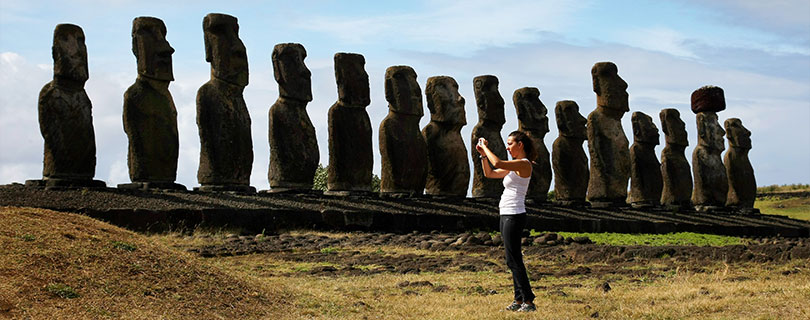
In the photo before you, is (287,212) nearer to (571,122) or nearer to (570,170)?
(570,170)

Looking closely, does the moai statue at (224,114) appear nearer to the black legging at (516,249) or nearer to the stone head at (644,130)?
the black legging at (516,249)

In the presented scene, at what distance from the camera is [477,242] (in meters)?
14.6

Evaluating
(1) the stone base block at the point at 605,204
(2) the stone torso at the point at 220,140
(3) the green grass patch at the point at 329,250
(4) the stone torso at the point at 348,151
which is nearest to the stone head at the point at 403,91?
(4) the stone torso at the point at 348,151

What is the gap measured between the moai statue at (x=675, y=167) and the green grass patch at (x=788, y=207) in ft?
29.2

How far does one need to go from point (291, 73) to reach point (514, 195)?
1117cm

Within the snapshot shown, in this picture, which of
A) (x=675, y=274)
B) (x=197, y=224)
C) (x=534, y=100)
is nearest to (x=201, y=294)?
(x=675, y=274)

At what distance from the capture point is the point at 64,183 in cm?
1552

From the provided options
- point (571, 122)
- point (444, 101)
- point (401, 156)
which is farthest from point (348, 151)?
point (571, 122)

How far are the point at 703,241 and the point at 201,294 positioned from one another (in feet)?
42.6

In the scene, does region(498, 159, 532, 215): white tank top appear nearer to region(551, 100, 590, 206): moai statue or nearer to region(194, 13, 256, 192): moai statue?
region(194, 13, 256, 192): moai statue

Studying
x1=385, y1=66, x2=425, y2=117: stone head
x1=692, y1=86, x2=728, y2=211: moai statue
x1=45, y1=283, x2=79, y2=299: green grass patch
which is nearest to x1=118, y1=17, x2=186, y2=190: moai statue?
x1=385, y1=66, x2=425, y2=117: stone head

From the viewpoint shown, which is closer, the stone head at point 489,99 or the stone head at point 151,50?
the stone head at point 151,50

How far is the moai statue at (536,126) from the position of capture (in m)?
24.4

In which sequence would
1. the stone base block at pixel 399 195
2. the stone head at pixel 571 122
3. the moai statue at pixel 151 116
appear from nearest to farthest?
the moai statue at pixel 151 116, the stone base block at pixel 399 195, the stone head at pixel 571 122
